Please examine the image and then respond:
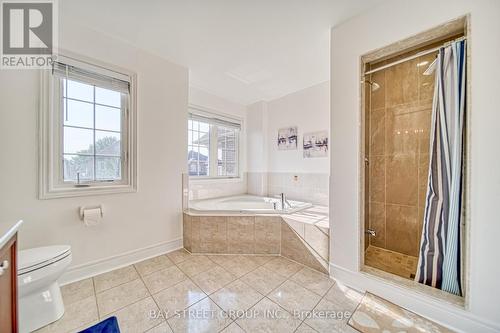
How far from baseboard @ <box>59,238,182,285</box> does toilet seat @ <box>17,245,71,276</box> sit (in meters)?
0.47

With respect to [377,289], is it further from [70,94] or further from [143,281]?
[70,94]

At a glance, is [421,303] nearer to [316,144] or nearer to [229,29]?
[316,144]

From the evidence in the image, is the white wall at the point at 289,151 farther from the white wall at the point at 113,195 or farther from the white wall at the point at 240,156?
the white wall at the point at 113,195

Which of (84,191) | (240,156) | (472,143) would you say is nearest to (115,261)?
(84,191)

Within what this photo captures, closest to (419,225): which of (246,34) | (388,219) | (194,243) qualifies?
(388,219)

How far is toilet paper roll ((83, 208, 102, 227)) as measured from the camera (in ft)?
5.74

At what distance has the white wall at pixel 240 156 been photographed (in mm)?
3154

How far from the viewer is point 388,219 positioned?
2133mm

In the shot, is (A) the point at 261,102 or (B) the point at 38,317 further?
(A) the point at 261,102

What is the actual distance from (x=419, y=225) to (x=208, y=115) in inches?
123

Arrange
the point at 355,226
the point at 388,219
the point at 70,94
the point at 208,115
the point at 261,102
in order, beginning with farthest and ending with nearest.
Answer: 1. the point at 261,102
2. the point at 208,115
3. the point at 388,219
4. the point at 70,94
5. the point at 355,226

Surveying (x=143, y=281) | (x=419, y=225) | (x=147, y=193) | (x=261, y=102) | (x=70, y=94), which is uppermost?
(x=261, y=102)

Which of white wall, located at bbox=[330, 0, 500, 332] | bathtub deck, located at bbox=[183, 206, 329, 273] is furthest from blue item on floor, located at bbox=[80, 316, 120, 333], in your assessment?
white wall, located at bbox=[330, 0, 500, 332]

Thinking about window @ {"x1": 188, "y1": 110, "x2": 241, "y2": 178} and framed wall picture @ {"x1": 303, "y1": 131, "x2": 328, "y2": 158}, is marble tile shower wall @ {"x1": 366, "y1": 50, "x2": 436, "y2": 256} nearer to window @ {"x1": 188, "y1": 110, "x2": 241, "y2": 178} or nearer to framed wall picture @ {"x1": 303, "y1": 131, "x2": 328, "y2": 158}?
framed wall picture @ {"x1": 303, "y1": 131, "x2": 328, "y2": 158}
